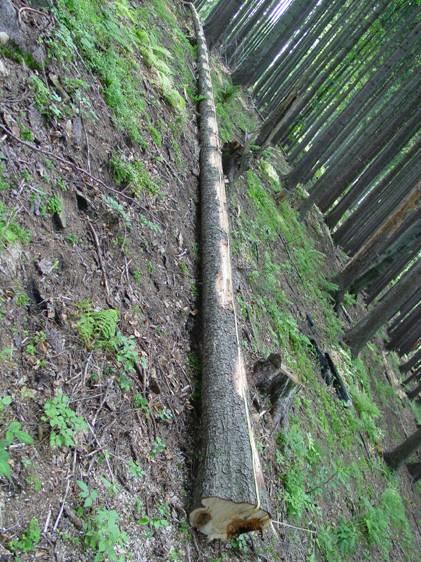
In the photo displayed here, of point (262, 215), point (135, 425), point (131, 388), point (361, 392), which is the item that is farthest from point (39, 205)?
point (361, 392)

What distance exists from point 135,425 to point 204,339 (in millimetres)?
1204

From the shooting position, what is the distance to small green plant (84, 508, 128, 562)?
238 cm

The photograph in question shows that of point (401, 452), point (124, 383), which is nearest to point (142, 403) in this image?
point (124, 383)

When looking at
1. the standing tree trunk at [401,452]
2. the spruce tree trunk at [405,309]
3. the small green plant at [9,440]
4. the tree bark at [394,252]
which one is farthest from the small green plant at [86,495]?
the spruce tree trunk at [405,309]

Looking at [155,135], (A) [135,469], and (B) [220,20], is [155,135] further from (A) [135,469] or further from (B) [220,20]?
(B) [220,20]

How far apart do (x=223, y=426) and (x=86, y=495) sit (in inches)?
47.0

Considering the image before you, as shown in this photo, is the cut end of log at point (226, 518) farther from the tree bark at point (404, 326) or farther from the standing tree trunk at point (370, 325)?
the tree bark at point (404, 326)

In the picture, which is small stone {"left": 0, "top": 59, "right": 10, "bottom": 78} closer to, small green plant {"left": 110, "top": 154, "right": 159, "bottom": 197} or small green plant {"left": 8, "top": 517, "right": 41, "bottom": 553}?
small green plant {"left": 110, "top": 154, "right": 159, "bottom": 197}

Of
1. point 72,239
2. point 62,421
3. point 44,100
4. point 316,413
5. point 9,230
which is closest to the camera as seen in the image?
point 62,421

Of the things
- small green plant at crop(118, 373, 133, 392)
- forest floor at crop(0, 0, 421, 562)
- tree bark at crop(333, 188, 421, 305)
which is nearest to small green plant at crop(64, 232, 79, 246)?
forest floor at crop(0, 0, 421, 562)

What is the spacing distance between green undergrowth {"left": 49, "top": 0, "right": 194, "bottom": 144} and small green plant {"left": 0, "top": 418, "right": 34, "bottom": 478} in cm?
316

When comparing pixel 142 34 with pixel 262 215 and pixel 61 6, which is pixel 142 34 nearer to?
pixel 61 6

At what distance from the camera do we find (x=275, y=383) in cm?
449

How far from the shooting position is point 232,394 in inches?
145
